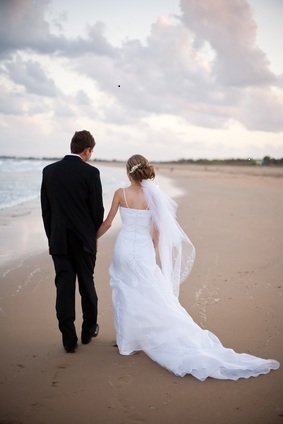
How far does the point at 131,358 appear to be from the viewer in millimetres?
4449

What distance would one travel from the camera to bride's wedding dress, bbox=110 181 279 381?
4109 millimetres

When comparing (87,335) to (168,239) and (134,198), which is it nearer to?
(168,239)

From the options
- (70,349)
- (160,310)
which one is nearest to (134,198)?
(160,310)

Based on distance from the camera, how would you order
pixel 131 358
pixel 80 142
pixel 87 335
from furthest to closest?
1. pixel 87 335
2. pixel 80 142
3. pixel 131 358

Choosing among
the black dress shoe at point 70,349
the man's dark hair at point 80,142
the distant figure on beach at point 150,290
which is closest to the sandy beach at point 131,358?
the black dress shoe at point 70,349

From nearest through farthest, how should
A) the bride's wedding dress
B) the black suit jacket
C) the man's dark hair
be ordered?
1. the bride's wedding dress
2. the black suit jacket
3. the man's dark hair

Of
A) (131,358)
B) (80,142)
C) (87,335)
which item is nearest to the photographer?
(131,358)

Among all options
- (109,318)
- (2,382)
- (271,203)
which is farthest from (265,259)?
(271,203)

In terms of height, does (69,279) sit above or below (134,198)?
below

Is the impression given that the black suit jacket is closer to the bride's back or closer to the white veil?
the bride's back

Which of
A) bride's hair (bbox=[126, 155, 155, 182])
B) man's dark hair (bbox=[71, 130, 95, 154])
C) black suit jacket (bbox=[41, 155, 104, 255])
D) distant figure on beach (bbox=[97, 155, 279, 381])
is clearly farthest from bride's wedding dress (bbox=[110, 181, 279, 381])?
man's dark hair (bbox=[71, 130, 95, 154])


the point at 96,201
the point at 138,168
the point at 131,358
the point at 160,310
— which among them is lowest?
the point at 131,358

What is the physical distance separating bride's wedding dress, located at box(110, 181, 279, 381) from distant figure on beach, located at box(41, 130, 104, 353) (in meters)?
0.33

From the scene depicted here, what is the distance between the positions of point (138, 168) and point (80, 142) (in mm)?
639
